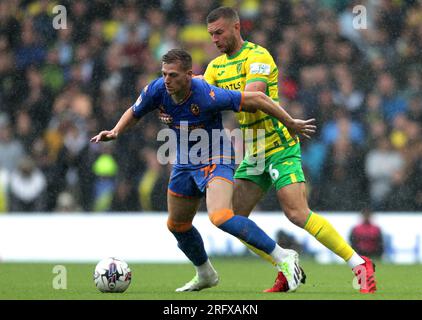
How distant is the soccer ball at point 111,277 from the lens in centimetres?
842

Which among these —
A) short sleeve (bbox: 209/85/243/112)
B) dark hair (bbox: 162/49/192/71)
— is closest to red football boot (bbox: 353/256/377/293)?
short sleeve (bbox: 209/85/243/112)

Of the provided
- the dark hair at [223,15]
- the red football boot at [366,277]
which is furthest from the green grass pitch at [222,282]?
the dark hair at [223,15]

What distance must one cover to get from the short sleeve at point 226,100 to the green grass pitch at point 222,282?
147 centimetres

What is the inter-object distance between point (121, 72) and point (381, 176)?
163 inches

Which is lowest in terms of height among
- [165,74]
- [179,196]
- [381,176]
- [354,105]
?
[179,196]

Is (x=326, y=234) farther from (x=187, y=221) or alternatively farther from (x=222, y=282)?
(x=222, y=282)

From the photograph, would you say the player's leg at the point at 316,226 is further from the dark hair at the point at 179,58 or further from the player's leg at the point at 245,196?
the dark hair at the point at 179,58

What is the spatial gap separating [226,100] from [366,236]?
6343mm

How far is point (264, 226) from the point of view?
1439cm

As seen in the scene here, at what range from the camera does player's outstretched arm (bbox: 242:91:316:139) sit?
830 centimetres

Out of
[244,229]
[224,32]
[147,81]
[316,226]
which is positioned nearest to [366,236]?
[147,81]

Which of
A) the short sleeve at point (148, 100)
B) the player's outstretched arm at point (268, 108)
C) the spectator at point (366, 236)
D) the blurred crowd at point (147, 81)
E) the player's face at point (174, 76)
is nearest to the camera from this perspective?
the player's face at point (174, 76)
